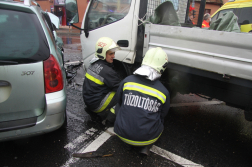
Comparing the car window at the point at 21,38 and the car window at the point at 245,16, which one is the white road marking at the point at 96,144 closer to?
the car window at the point at 21,38

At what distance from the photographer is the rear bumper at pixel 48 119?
6.59 feet

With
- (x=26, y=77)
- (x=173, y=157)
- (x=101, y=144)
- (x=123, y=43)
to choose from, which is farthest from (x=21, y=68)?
(x=173, y=157)

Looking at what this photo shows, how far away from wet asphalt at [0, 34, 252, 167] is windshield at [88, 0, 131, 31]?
1.71 m

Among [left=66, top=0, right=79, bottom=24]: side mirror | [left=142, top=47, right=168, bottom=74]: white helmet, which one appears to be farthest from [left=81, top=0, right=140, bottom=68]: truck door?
[left=142, top=47, right=168, bottom=74]: white helmet

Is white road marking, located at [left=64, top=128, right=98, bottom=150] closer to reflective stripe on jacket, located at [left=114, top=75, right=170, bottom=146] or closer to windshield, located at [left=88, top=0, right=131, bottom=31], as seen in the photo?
reflective stripe on jacket, located at [left=114, top=75, right=170, bottom=146]

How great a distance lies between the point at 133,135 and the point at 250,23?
485cm

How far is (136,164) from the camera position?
228 cm

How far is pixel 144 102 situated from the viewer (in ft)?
6.73

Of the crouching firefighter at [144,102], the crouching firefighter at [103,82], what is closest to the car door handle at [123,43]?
the crouching firefighter at [103,82]

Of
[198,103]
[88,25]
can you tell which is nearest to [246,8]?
[198,103]

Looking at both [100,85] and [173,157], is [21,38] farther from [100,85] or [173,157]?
[173,157]

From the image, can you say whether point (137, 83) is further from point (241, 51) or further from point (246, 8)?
point (246, 8)

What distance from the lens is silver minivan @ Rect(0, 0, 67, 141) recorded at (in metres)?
1.93

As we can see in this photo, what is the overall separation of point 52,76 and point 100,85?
88 centimetres
